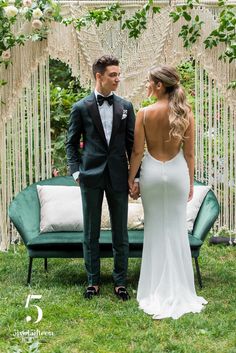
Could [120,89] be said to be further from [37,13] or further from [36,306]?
[36,306]

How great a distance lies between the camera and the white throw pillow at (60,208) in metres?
4.51

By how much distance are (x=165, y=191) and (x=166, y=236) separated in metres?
0.28

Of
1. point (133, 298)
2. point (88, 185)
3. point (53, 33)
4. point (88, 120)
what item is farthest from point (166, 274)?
point (53, 33)

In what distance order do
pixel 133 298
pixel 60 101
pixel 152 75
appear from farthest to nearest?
pixel 60 101
pixel 133 298
pixel 152 75

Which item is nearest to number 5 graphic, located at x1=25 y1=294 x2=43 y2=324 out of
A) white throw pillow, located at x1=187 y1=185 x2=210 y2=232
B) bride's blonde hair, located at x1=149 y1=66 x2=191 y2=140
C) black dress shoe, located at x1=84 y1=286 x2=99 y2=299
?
black dress shoe, located at x1=84 y1=286 x2=99 y2=299

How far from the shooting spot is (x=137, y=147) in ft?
12.6

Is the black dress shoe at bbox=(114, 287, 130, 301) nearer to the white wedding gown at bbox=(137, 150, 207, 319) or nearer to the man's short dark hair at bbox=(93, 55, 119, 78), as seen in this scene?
the white wedding gown at bbox=(137, 150, 207, 319)

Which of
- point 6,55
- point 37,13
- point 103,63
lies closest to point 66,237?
point 103,63

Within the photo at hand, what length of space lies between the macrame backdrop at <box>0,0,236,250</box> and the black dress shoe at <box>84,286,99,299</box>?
4.93 feet

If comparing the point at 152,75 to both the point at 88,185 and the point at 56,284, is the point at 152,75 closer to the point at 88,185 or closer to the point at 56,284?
the point at 88,185

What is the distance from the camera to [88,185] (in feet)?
12.9

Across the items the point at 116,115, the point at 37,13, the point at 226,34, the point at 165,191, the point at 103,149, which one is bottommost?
the point at 165,191

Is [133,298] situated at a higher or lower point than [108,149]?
lower

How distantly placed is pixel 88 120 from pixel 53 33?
143 centimetres
